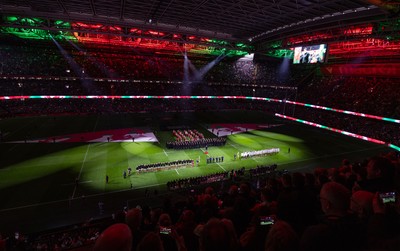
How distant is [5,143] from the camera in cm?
2983

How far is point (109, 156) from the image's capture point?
2756cm

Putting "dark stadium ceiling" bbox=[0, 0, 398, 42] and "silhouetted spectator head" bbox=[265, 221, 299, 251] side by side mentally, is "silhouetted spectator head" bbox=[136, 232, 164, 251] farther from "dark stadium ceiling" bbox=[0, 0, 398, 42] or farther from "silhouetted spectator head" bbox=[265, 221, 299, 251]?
"dark stadium ceiling" bbox=[0, 0, 398, 42]

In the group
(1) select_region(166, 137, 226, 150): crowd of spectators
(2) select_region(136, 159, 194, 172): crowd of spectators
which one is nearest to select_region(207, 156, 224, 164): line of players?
(2) select_region(136, 159, 194, 172): crowd of spectators

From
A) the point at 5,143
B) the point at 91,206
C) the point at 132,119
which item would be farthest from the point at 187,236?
the point at 132,119

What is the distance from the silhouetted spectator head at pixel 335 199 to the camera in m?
3.34

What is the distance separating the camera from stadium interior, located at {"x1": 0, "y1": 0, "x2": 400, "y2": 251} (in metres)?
3.74

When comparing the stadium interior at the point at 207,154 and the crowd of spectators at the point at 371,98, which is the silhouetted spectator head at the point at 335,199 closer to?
the stadium interior at the point at 207,154

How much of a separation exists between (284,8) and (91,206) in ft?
91.7

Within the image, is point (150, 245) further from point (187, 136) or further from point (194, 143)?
point (187, 136)

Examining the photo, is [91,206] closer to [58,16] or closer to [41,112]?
[58,16]

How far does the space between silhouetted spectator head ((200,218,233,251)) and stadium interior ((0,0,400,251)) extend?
0.05 feet

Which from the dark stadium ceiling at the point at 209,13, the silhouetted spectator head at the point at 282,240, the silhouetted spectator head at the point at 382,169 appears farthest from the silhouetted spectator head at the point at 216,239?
the dark stadium ceiling at the point at 209,13

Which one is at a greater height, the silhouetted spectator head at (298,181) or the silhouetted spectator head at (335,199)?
the silhouetted spectator head at (335,199)

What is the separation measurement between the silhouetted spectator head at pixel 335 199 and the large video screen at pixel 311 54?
30.3 m
